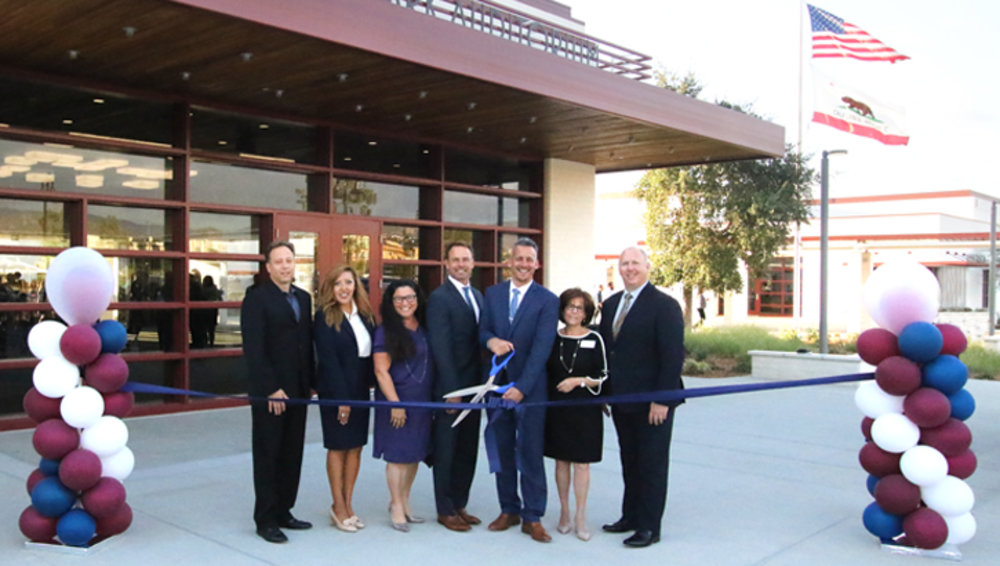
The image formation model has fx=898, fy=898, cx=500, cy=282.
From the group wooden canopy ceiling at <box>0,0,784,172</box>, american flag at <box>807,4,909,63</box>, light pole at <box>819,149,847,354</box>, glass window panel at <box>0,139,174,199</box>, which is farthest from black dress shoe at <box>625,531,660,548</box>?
american flag at <box>807,4,909,63</box>

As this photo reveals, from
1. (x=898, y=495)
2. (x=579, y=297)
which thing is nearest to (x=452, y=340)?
(x=579, y=297)

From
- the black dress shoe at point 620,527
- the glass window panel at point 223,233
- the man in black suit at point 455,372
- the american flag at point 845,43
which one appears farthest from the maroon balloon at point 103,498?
the american flag at point 845,43

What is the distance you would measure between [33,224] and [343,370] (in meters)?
5.47

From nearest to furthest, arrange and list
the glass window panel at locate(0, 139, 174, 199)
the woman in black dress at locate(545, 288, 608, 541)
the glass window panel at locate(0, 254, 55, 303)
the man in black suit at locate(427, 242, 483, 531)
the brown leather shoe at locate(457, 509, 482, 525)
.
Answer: the woman in black dress at locate(545, 288, 608, 541) < the man in black suit at locate(427, 242, 483, 531) < the brown leather shoe at locate(457, 509, 482, 525) < the glass window panel at locate(0, 254, 55, 303) < the glass window panel at locate(0, 139, 174, 199)

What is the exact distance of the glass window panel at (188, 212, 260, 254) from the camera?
1079 centimetres

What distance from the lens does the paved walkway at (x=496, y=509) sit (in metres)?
5.29

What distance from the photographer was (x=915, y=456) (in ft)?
17.4

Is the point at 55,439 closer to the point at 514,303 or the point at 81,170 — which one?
the point at 514,303

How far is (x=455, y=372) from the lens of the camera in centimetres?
578

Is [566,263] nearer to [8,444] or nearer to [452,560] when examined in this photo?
[8,444]

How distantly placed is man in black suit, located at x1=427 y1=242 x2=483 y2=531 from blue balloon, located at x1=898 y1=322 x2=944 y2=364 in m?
2.64

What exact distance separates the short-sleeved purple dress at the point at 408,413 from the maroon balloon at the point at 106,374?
1.55 metres

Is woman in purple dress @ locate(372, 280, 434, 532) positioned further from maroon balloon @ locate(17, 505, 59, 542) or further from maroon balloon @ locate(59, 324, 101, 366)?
maroon balloon @ locate(17, 505, 59, 542)

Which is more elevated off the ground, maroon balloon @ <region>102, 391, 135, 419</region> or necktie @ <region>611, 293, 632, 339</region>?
necktie @ <region>611, 293, 632, 339</region>
